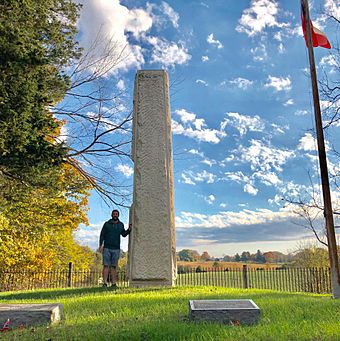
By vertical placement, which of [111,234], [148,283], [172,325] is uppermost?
[111,234]

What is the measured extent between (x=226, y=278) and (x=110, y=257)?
10.9 meters

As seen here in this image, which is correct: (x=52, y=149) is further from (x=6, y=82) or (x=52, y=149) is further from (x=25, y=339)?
(x=25, y=339)

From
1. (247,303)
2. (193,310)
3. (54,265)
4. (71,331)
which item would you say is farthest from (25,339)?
(54,265)

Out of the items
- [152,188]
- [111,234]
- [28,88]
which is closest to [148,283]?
[111,234]

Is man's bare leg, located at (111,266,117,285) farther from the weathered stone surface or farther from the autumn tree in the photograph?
the weathered stone surface

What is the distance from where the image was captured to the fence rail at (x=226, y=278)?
18.3m

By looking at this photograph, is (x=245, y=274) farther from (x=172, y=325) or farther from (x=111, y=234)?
(x=172, y=325)

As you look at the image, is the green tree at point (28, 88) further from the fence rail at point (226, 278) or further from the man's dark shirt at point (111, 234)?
the fence rail at point (226, 278)

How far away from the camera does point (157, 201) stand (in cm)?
1032

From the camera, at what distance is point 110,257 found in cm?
1036

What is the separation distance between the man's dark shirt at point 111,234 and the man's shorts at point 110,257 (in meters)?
0.10

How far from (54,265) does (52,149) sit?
13.1m

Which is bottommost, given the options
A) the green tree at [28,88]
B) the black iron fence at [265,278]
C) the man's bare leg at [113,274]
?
the black iron fence at [265,278]

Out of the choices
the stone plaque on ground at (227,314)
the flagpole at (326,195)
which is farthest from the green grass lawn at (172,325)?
the flagpole at (326,195)
